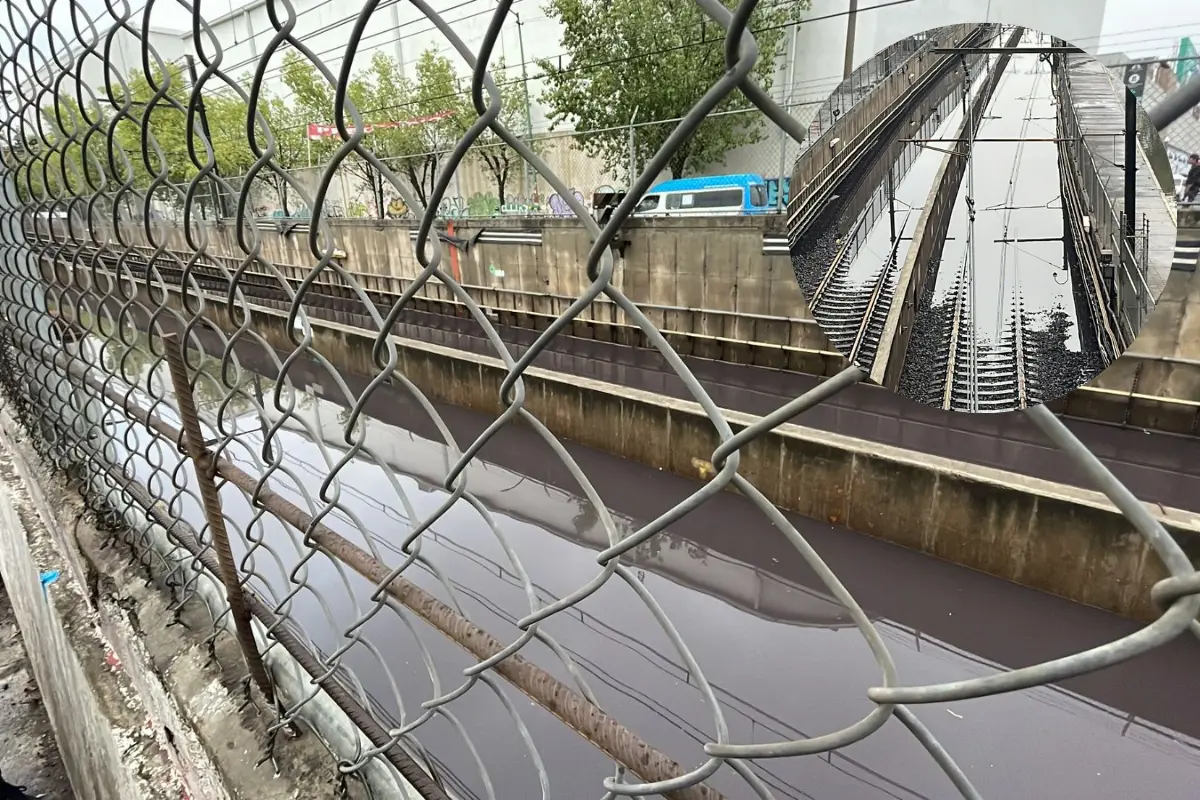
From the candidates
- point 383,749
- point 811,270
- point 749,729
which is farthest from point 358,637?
point 749,729

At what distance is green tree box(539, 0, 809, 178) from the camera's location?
170 inches

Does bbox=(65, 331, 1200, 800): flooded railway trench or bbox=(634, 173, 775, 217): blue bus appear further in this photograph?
bbox=(634, 173, 775, 217): blue bus

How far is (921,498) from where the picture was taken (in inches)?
153

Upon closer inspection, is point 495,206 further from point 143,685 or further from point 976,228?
point 976,228

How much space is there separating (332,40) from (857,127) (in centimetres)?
1589

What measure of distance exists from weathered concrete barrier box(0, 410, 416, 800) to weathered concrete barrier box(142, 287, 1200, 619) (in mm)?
2203

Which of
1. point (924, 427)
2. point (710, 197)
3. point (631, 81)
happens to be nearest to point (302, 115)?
point (631, 81)

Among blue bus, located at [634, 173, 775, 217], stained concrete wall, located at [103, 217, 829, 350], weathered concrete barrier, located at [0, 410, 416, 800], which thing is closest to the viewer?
weathered concrete barrier, located at [0, 410, 416, 800]

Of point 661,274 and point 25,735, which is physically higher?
point 661,274

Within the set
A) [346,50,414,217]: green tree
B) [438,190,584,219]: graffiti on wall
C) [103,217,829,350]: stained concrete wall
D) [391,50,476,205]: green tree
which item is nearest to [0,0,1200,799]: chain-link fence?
[103,217,829,350]: stained concrete wall

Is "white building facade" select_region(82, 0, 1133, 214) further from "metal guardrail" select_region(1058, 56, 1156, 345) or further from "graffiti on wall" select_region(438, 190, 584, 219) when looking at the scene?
"graffiti on wall" select_region(438, 190, 584, 219)

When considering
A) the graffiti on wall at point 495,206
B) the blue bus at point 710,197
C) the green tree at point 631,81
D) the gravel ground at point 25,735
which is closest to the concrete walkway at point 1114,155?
the gravel ground at point 25,735

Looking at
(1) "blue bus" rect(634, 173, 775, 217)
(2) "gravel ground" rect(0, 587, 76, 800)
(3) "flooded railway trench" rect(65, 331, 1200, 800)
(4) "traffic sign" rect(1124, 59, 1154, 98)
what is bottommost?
(3) "flooded railway trench" rect(65, 331, 1200, 800)

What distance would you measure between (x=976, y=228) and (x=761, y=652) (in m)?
3.44
